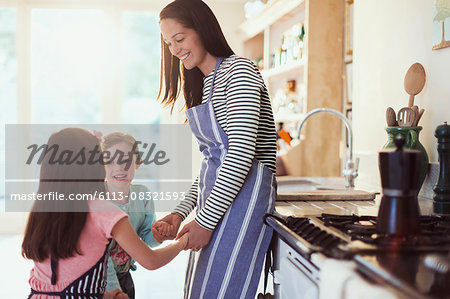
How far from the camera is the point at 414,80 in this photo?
175 centimetres

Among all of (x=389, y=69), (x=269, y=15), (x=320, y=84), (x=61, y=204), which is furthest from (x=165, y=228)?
(x=269, y=15)

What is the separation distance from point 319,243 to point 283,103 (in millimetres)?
3318

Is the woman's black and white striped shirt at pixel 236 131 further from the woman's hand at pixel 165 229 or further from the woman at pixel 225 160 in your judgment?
the woman's hand at pixel 165 229

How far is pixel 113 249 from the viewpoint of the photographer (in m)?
1.70

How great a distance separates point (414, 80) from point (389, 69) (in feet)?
0.91

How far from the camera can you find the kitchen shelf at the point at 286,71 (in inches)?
142

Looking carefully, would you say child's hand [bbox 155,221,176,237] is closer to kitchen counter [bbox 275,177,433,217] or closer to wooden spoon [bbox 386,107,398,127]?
kitchen counter [bbox 275,177,433,217]

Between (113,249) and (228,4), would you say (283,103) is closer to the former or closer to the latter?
(228,4)

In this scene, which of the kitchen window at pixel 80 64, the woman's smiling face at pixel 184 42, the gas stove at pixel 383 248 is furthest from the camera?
the kitchen window at pixel 80 64

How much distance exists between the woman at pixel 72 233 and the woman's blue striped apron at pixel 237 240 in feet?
0.37

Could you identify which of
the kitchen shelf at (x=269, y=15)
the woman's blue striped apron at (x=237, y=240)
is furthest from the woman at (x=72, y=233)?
the kitchen shelf at (x=269, y=15)

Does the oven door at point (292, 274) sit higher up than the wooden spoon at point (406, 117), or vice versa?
the wooden spoon at point (406, 117)

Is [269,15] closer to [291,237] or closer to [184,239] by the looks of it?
[184,239]

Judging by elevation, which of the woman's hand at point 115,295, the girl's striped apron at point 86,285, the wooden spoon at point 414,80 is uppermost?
the wooden spoon at point 414,80
